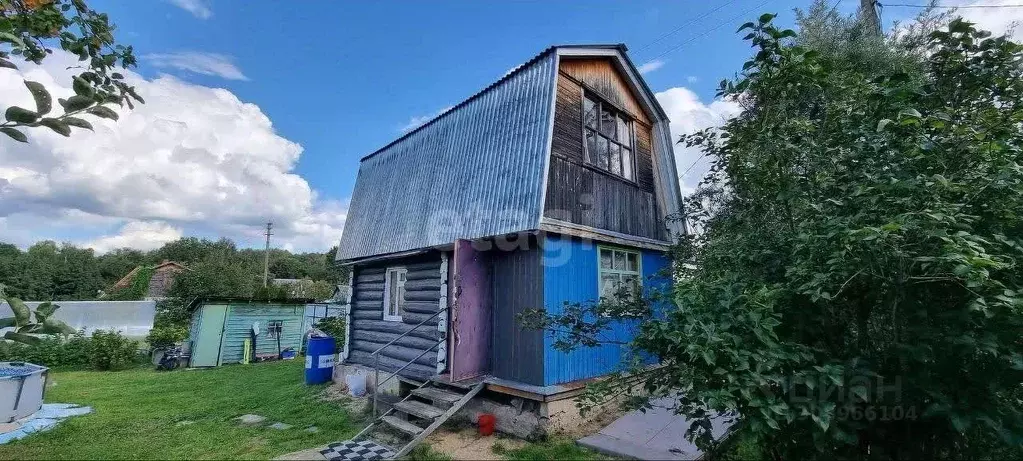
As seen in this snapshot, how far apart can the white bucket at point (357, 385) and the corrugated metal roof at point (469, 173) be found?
249cm

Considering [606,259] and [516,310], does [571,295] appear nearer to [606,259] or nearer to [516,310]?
[516,310]

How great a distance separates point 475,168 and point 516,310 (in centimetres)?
256

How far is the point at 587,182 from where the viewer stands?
23.1 ft

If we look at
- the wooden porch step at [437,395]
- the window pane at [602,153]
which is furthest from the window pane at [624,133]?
the wooden porch step at [437,395]

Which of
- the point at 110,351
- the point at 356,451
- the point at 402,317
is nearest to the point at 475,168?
the point at 402,317

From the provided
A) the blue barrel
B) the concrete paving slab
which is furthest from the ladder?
the blue barrel

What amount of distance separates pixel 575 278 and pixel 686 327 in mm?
3506

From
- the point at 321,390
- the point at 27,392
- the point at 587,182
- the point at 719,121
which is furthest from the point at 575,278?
the point at 27,392

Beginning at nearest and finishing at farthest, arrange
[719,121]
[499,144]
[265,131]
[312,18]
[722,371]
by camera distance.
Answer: [722,371] < [499,144] < [719,121] < [312,18] < [265,131]

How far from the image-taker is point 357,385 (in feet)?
27.1

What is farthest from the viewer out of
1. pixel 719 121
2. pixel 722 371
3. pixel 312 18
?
pixel 312 18

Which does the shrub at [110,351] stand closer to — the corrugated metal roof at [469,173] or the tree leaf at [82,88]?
the corrugated metal roof at [469,173]

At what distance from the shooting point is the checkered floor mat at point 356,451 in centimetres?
505

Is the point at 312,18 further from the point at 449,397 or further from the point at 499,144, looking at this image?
the point at 449,397
